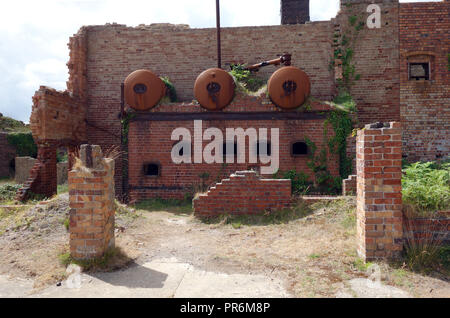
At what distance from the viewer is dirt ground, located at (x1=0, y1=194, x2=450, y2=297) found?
11.4 feet

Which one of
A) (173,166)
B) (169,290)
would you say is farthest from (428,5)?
(169,290)

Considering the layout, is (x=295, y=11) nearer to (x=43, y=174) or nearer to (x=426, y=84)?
(x=426, y=84)

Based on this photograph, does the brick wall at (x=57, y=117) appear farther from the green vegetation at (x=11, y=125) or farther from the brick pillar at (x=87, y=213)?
the green vegetation at (x=11, y=125)

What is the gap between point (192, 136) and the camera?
9188 millimetres

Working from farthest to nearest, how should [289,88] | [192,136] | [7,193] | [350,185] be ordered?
[7,193] → [192,136] → [289,88] → [350,185]

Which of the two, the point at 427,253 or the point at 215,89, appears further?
the point at 215,89

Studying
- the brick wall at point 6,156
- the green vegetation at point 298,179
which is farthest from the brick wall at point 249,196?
the brick wall at point 6,156

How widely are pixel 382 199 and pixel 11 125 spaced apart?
20440 mm

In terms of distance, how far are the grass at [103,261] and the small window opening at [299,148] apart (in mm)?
6119

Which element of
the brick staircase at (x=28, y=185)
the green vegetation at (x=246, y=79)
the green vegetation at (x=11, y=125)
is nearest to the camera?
the brick staircase at (x=28, y=185)

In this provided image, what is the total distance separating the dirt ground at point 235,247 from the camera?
11.4 feet

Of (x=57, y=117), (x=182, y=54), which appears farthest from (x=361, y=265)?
(x=182, y=54)

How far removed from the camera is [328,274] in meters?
3.61
